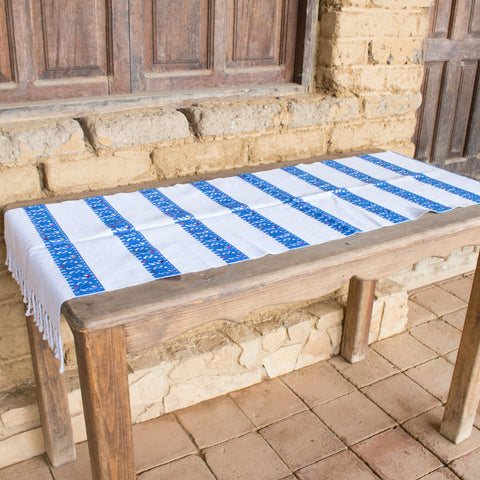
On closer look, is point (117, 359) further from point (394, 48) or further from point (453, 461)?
point (394, 48)

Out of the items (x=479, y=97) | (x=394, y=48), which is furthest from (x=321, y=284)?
(x=479, y=97)

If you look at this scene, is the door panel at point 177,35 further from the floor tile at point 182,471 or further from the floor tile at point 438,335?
the floor tile at point 438,335

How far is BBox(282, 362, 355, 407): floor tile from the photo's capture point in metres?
2.87

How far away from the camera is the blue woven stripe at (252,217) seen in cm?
189

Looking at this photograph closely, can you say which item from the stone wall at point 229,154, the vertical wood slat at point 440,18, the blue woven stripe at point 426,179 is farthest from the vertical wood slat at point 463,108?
the blue woven stripe at point 426,179

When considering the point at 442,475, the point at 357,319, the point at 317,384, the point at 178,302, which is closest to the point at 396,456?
the point at 442,475

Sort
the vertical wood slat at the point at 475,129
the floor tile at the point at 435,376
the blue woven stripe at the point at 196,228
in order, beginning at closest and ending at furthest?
the blue woven stripe at the point at 196,228 → the floor tile at the point at 435,376 → the vertical wood slat at the point at 475,129

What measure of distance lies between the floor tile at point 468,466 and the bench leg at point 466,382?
85 millimetres

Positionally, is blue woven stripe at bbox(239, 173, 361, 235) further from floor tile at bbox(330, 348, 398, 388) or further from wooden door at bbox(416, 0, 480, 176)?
→ wooden door at bbox(416, 0, 480, 176)

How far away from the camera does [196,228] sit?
1970mm

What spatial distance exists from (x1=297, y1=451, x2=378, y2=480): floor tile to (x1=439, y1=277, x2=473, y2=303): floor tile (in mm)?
1699

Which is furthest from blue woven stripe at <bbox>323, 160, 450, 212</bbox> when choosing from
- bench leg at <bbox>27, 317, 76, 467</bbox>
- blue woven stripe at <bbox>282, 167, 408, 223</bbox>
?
bench leg at <bbox>27, 317, 76, 467</bbox>

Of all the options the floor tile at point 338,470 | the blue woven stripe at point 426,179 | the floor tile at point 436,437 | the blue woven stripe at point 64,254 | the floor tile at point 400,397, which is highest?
the blue woven stripe at point 426,179

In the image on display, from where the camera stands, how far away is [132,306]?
4.94 ft
